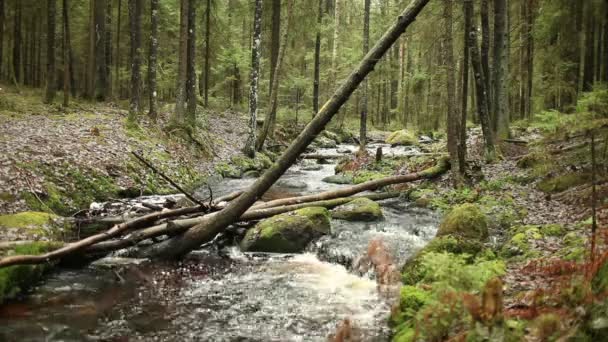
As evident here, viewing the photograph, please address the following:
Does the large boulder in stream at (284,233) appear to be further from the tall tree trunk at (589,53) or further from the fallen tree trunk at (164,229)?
the tall tree trunk at (589,53)

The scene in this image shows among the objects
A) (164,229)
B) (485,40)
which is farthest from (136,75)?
(485,40)

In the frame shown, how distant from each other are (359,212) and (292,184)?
5.81m

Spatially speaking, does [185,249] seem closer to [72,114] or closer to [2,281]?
Answer: [2,281]

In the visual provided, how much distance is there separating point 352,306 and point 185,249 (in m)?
3.54

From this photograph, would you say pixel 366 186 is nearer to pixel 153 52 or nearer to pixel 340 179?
pixel 340 179

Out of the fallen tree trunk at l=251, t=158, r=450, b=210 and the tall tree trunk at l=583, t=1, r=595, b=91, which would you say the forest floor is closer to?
the fallen tree trunk at l=251, t=158, r=450, b=210

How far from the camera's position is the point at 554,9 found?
18312 millimetres

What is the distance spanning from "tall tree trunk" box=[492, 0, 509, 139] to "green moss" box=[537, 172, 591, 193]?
672cm

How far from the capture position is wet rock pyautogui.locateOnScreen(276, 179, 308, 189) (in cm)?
1650

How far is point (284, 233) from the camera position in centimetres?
961

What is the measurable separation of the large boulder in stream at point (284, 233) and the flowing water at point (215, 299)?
21 cm

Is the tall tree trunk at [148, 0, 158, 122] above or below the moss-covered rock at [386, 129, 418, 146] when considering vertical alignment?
above

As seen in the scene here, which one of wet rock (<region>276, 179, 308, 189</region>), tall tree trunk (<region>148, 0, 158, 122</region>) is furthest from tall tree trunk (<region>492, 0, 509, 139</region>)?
tall tree trunk (<region>148, 0, 158, 122</region>)

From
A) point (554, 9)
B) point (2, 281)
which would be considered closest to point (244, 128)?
point (554, 9)
